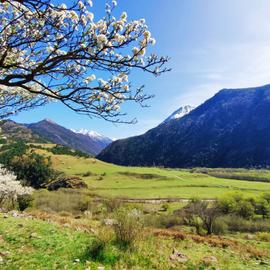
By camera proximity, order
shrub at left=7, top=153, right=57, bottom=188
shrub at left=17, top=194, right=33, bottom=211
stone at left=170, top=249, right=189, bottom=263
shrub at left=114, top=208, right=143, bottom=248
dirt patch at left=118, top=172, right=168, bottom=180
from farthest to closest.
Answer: dirt patch at left=118, top=172, right=168, bottom=180 → shrub at left=7, top=153, right=57, bottom=188 → shrub at left=17, top=194, right=33, bottom=211 → shrub at left=114, top=208, right=143, bottom=248 → stone at left=170, top=249, right=189, bottom=263

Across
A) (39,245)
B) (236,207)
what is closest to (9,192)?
(39,245)

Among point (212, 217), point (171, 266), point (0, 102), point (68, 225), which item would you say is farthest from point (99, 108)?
point (212, 217)

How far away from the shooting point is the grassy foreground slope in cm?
12144

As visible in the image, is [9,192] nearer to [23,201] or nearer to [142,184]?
[23,201]

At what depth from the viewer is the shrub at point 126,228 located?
13586mm

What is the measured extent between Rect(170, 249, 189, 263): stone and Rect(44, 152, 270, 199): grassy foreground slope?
289 ft

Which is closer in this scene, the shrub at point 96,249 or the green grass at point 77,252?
the green grass at point 77,252

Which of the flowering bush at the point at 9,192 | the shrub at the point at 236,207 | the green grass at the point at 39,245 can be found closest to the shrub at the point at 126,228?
the green grass at the point at 39,245

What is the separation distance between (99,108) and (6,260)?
581cm

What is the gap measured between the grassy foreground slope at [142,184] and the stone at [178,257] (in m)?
88.0

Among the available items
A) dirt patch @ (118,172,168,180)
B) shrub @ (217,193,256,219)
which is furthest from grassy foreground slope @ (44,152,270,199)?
shrub @ (217,193,256,219)

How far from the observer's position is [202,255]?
1490 centimetres

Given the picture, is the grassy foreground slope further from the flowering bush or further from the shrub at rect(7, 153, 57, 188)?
the flowering bush

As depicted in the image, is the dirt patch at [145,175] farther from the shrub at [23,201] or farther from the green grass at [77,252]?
the green grass at [77,252]
